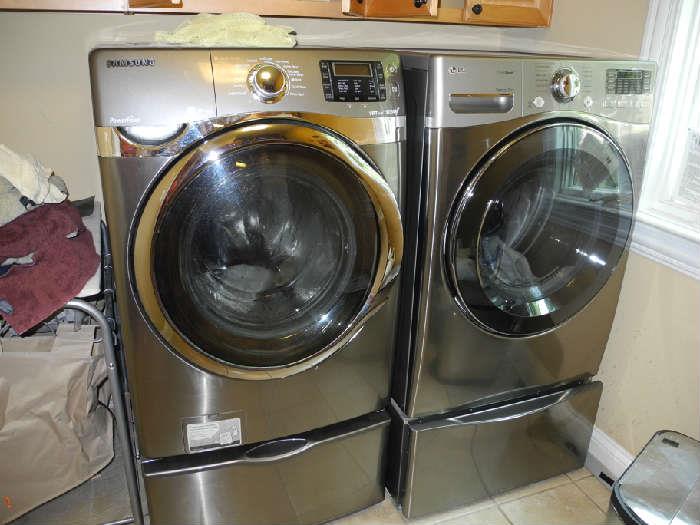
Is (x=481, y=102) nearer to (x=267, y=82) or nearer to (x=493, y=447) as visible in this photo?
(x=267, y=82)

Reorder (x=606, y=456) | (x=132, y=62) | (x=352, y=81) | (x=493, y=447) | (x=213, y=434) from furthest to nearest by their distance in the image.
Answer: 1. (x=606, y=456)
2. (x=493, y=447)
3. (x=213, y=434)
4. (x=352, y=81)
5. (x=132, y=62)

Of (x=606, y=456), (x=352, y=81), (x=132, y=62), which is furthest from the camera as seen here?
(x=606, y=456)

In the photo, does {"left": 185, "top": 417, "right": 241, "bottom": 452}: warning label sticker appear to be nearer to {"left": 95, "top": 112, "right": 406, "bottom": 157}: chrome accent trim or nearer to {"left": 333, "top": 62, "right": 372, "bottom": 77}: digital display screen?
{"left": 95, "top": 112, "right": 406, "bottom": 157}: chrome accent trim

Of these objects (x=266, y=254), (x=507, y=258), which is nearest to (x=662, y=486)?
(x=507, y=258)

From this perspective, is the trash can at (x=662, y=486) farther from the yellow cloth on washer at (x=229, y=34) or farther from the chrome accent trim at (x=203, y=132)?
the yellow cloth on washer at (x=229, y=34)

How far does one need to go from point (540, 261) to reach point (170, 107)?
0.92 meters

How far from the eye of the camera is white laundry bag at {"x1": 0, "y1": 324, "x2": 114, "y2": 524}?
4.17 feet

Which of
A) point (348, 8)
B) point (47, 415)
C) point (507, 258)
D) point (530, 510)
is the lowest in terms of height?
point (530, 510)

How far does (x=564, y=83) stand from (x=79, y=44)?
4.07 feet

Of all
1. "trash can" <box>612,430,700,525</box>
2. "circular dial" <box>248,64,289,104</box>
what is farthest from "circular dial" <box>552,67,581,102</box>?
"trash can" <box>612,430,700,525</box>

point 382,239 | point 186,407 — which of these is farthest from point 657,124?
point 186,407

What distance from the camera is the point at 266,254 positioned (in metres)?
1.18

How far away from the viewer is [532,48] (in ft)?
6.18

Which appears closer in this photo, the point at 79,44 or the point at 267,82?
the point at 267,82
